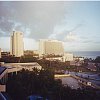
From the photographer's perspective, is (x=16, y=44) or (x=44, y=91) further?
(x=16, y=44)

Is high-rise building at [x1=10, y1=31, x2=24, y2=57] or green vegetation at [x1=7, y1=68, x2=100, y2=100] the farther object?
high-rise building at [x1=10, y1=31, x2=24, y2=57]

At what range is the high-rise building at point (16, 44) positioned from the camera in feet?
16.9

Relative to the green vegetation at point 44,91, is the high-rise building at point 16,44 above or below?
above

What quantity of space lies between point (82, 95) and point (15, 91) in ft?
3.31

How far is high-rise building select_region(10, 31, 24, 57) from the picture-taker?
515 centimetres

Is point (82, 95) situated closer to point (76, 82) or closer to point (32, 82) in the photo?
point (32, 82)

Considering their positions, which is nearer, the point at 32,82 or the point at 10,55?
the point at 32,82

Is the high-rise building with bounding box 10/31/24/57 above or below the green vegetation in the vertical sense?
above

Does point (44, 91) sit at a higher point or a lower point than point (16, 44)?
lower

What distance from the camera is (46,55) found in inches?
249

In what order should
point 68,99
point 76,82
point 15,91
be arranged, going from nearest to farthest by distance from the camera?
1. point 68,99
2. point 15,91
3. point 76,82

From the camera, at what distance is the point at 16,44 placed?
5750 mm

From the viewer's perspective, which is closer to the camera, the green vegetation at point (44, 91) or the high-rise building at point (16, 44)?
the green vegetation at point (44, 91)

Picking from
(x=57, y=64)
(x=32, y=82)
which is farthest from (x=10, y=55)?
(x=32, y=82)
